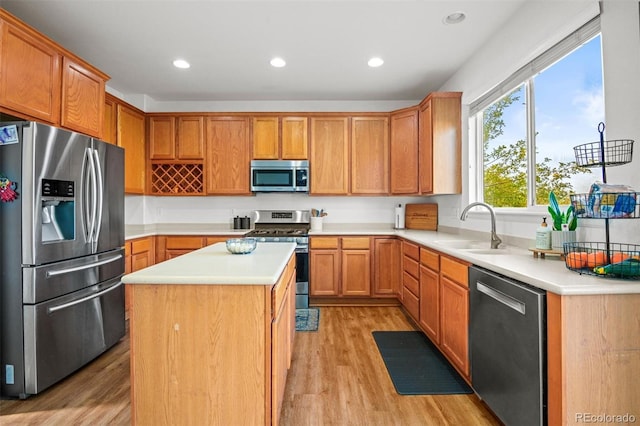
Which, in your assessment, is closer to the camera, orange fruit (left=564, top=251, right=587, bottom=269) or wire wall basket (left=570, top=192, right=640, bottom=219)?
wire wall basket (left=570, top=192, right=640, bottom=219)

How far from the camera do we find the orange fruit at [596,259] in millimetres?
1405

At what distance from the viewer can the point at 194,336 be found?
1.40 m

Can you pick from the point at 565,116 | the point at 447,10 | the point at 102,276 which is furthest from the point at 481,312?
the point at 102,276

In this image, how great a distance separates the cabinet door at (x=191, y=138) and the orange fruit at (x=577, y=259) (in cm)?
389

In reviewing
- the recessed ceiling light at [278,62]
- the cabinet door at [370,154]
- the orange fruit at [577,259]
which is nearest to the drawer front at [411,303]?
the cabinet door at [370,154]

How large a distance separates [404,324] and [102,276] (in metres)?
2.78

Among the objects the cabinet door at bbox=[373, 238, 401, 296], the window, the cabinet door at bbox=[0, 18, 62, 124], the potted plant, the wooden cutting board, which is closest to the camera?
the potted plant

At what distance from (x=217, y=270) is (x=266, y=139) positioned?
2.95 m

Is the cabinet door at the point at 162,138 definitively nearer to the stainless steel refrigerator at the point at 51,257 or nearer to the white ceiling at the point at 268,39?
the white ceiling at the point at 268,39

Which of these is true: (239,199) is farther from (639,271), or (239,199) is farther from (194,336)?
(639,271)

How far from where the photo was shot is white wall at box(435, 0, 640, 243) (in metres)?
1.54

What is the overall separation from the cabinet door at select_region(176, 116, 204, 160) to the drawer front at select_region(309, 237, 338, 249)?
1829mm

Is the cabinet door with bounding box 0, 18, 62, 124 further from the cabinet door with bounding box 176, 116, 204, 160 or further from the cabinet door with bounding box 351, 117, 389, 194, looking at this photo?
the cabinet door with bounding box 351, 117, 389, 194

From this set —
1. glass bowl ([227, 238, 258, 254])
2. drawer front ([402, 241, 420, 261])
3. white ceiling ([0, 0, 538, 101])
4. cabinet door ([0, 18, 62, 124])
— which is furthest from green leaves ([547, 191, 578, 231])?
cabinet door ([0, 18, 62, 124])
